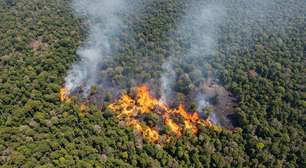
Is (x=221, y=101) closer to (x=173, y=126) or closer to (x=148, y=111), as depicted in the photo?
(x=173, y=126)

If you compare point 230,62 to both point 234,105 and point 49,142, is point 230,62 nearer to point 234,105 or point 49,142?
point 234,105

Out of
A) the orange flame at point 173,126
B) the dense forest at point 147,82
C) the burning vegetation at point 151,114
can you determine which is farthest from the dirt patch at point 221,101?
the orange flame at point 173,126

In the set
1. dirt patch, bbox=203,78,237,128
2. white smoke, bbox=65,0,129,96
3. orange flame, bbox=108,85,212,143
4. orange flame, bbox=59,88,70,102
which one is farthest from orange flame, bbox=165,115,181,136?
orange flame, bbox=59,88,70,102

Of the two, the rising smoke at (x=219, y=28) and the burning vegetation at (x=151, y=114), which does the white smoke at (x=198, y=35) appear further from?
the burning vegetation at (x=151, y=114)

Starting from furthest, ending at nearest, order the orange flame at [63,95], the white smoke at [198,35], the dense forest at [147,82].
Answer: the white smoke at [198,35] → the orange flame at [63,95] → the dense forest at [147,82]

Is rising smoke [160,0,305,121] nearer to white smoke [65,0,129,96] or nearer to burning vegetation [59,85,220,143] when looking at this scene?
burning vegetation [59,85,220,143]

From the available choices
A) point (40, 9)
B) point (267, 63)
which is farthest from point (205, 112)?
point (40, 9)
